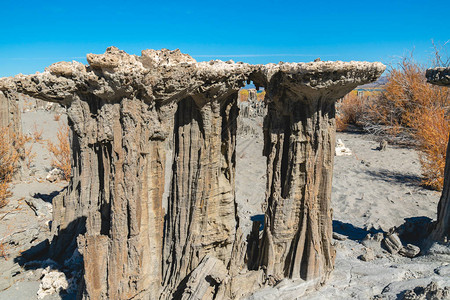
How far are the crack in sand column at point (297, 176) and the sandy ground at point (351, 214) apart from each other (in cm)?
31

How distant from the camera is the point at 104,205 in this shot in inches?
155

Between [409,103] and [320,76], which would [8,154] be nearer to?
[320,76]

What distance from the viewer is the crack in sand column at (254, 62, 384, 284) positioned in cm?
394

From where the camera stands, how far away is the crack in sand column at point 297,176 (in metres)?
3.94

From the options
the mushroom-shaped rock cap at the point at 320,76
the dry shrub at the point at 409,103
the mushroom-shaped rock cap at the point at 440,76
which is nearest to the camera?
the mushroom-shaped rock cap at the point at 320,76

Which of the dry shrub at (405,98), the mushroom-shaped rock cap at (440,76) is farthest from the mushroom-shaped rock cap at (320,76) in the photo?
the dry shrub at (405,98)

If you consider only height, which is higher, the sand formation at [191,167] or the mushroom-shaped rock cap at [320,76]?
the mushroom-shaped rock cap at [320,76]

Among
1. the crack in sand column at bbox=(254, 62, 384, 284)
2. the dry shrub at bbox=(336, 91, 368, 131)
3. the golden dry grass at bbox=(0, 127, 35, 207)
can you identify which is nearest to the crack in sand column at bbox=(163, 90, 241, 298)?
the crack in sand column at bbox=(254, 62, 384, 284)

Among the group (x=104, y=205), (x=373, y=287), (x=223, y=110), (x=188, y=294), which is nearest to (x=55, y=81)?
(x=104, y=205)

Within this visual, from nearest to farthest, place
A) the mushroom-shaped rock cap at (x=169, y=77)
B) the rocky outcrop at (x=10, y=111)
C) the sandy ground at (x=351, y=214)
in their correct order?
1. the mushroom-shaped rock cap at (x=169, y=77)
2. the sandy ground at (x=351, y=214)
3. the rocky outcrop at (x=10, y=111)

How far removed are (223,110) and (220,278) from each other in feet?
6.66

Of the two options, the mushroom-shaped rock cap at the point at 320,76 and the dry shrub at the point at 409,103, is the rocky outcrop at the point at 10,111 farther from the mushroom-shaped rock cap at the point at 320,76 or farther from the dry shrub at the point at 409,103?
the dry shrub at the point at 409,103

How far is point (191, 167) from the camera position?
411cm

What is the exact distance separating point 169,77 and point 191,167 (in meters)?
1.21
